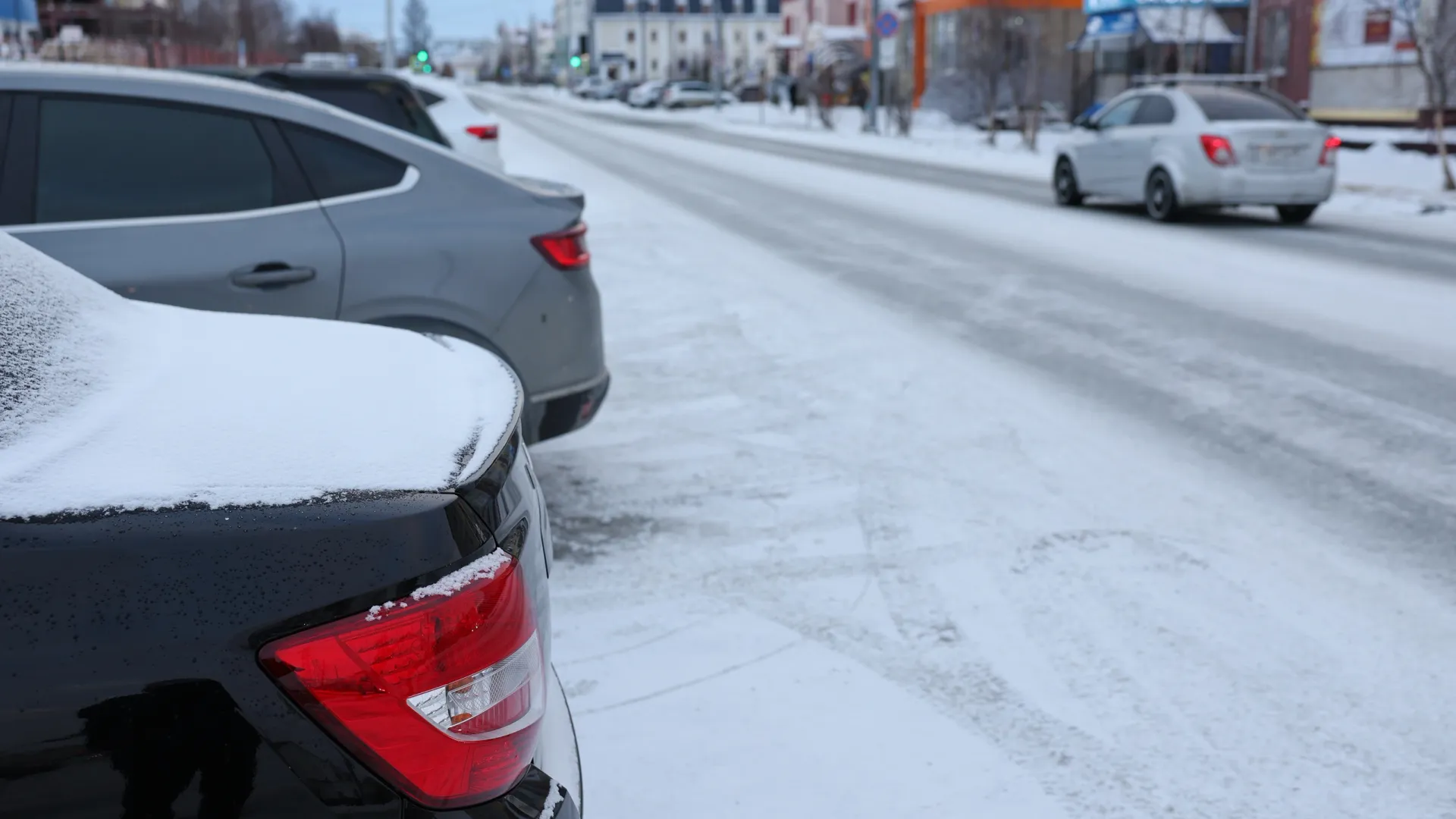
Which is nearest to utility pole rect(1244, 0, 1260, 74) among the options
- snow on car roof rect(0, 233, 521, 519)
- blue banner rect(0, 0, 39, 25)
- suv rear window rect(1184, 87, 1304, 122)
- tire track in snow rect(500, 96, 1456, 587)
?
suv rear window rect(1184, 87, 1304, 122)

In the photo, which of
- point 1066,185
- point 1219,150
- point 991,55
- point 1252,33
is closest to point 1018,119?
point 991,55

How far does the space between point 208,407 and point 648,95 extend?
73.8 metres

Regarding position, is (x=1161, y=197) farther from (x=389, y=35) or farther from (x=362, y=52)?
Result: (x=362, y=52)

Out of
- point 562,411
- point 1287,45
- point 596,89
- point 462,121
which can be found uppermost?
point 596,89

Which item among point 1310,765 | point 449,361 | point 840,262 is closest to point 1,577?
point 449,361

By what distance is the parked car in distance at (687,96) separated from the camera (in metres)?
69.1

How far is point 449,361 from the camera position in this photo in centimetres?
263

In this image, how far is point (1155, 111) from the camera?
1552 cm

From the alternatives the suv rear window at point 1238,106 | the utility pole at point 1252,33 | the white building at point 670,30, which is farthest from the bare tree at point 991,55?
the white building at point 670,30

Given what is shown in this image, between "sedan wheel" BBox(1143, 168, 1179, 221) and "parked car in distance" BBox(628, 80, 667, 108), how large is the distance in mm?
60486

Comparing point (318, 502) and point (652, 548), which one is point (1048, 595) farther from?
point (318, 502)

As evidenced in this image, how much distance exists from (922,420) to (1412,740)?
3.30 m

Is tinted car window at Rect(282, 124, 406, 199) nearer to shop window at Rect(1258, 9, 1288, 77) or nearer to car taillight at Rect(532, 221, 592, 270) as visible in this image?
car taillight at Rect(532, 221, 592, 270)

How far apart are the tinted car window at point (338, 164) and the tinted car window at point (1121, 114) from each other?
1308 cm
